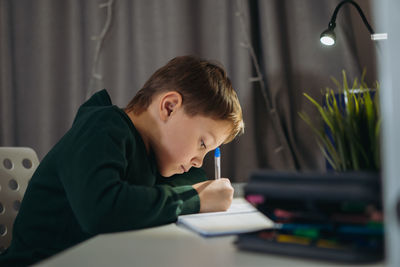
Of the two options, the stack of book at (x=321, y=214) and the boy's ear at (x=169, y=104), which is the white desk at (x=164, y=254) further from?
the boy's ear at (x=169, y=104)

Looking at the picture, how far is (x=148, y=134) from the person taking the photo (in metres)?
1.14

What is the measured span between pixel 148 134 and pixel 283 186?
682mm

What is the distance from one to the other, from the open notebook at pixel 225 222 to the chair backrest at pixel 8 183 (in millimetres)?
644

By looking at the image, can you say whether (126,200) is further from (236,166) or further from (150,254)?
(236,166)

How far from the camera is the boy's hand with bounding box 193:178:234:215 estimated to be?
95 cm

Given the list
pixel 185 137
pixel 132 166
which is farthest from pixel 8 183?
pixel 185 137

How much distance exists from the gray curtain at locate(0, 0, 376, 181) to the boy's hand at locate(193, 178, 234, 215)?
518 mm

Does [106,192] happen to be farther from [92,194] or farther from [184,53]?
[184,53]

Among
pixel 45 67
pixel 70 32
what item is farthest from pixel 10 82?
pixel 70 32

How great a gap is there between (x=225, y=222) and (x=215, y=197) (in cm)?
18

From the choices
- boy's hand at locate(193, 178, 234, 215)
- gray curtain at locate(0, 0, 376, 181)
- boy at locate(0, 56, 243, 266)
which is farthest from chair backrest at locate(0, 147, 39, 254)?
boy's hand at locate(193, 178, 234, 215)

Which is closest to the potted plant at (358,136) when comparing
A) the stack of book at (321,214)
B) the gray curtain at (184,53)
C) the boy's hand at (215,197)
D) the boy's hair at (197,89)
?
the stack of book at (321,214)

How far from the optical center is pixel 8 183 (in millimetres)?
1232

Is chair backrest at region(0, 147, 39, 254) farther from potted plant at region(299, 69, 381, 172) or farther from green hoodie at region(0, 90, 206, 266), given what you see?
potted plant at region(299, 69, 381, 172)
